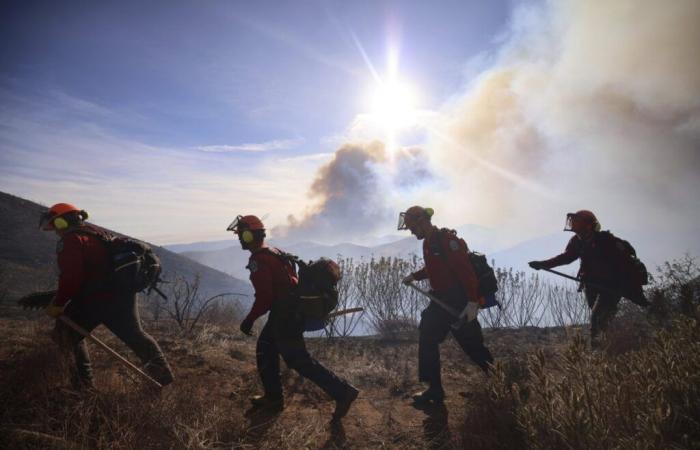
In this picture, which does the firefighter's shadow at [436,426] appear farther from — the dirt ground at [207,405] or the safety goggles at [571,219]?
the safety goggles at [571,219]

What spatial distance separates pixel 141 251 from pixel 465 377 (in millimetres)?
4653

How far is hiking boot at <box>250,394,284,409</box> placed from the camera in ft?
12.5

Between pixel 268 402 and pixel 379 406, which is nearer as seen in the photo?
pixel 268 402

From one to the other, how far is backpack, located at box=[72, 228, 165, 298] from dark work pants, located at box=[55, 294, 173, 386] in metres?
0.17

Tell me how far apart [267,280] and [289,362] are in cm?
83

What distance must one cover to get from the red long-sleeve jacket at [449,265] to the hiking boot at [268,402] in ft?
7.00

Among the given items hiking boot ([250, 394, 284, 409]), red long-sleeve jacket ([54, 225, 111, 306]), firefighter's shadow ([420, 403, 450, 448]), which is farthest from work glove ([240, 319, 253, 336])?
firefighter's shadow ([420, 403, 450, 448])

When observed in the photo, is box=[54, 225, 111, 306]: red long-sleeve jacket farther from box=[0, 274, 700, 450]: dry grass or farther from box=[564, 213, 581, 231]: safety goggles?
box=[564, 213, 581, 231]: safety goggles

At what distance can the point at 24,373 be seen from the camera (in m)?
3.09

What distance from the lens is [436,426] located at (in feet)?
11.9

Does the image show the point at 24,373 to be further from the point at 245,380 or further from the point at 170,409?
the point at 245,380

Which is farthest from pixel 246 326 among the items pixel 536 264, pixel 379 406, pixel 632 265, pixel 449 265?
pixel 632 265

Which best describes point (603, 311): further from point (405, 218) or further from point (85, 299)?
point (85, 299)

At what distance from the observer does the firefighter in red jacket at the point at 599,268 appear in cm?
494
